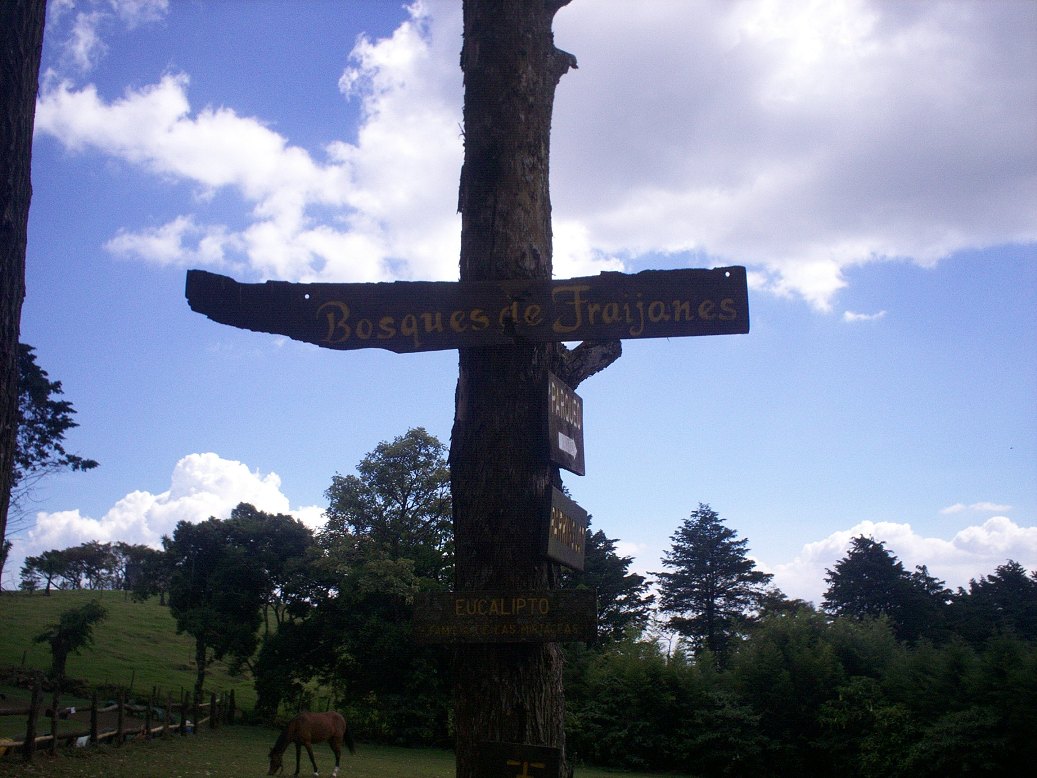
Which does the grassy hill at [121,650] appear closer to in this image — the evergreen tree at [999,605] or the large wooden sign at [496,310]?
the evergreen tree at [999,605]

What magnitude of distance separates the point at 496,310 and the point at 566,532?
92cm

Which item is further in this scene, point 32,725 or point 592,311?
point 32,725

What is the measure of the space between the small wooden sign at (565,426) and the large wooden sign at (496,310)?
230 mm

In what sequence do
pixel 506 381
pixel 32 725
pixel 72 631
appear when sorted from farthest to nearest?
pixel 72 631
pixel 32 725
pixel 506 381

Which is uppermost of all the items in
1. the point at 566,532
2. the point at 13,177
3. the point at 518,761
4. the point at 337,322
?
the point at 13,177

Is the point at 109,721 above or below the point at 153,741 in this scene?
above

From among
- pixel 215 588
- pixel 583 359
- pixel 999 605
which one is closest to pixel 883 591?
pixel 999 605

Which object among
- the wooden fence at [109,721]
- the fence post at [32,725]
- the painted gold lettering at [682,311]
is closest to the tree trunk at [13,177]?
the painted gold lettering at [682,311]

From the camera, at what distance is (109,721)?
890 inches

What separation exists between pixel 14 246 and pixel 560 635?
Answer: 2.86m

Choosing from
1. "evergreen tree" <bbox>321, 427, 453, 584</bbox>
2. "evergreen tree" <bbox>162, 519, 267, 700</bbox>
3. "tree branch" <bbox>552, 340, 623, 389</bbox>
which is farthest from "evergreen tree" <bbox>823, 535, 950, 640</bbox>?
"tree branch" <bbox>552, 340, 623, 389</bbox>

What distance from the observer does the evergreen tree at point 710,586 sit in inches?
1658

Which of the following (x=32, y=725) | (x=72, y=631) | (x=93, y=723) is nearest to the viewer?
(x=32, y=725)

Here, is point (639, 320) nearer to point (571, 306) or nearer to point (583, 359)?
point (571, 306)
